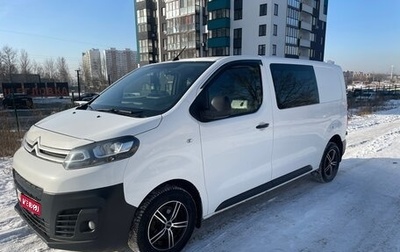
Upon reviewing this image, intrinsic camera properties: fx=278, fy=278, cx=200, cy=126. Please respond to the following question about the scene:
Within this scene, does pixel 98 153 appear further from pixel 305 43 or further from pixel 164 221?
pixel 305 43

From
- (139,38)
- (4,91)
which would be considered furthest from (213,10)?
(4,91)

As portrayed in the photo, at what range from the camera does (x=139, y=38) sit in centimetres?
5731

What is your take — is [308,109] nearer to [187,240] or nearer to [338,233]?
[338,233]

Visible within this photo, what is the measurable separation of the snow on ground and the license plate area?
0.62 metres

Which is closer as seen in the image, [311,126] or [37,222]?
[37,222]

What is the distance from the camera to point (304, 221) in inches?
138

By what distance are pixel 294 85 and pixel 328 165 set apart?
179cm

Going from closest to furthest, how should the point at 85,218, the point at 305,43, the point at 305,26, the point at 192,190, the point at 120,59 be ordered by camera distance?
the point at 85,218 → the point at 192,190 → the point at 305,26 → the point at 305,43 → the point at 120,59

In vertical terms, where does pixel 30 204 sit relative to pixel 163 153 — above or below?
below

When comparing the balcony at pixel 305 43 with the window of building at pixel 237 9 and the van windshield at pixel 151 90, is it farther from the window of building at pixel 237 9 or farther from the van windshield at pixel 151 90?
the van windshield at pixel 151 90

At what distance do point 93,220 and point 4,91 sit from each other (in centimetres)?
3622

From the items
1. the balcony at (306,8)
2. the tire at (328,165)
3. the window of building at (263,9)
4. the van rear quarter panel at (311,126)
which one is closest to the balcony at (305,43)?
the balcony at (306,8)

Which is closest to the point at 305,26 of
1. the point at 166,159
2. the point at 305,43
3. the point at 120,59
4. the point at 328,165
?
the point at 305,43

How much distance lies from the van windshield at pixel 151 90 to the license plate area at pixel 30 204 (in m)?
1.09
